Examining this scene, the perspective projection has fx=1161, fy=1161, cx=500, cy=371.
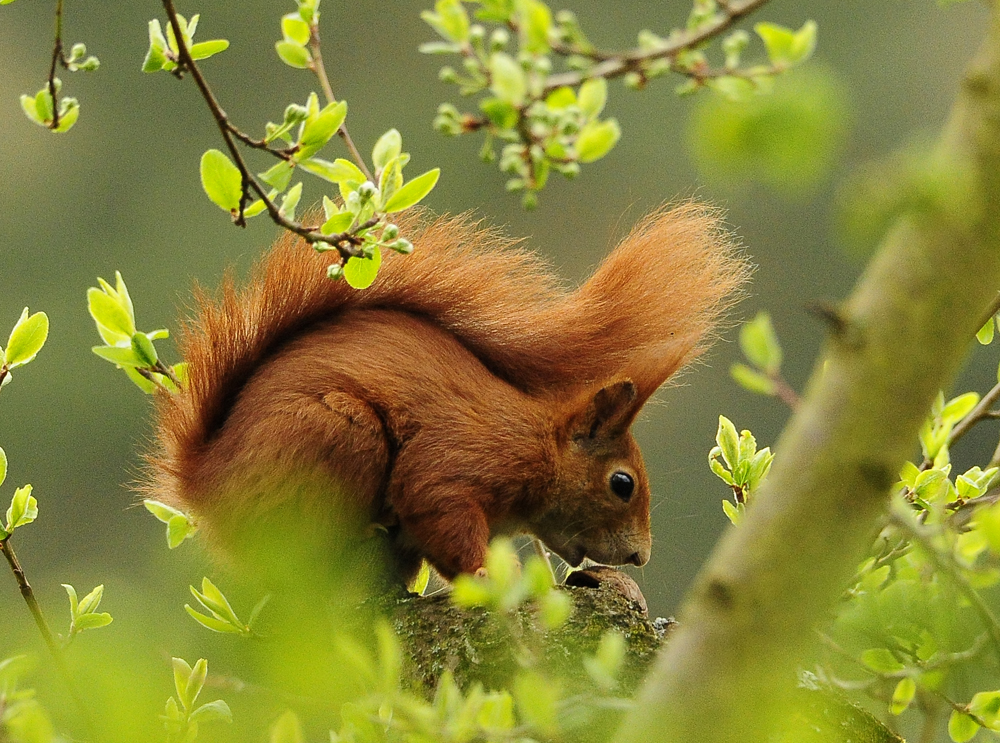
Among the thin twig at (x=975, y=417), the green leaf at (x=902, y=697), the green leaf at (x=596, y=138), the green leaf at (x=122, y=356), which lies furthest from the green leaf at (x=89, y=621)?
the thin twig at (x=975, y=417)

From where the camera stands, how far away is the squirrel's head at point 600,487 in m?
1.65

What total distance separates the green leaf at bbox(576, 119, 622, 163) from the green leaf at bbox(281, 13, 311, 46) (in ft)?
1.81

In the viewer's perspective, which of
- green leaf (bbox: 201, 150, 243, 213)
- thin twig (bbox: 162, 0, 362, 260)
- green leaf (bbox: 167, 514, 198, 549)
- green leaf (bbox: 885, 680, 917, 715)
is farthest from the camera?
green leaf (bbox: 167, 514, 198, 549)

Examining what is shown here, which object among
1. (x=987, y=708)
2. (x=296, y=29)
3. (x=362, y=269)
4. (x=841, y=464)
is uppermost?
(x=296, y=29)

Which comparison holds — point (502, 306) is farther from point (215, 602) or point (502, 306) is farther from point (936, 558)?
point (936, 558)

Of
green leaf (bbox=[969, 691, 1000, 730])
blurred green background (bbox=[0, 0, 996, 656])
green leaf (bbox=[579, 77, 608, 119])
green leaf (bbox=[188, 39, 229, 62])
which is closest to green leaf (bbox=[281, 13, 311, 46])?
green leaf (bbox=[188, 39, 229, 62])

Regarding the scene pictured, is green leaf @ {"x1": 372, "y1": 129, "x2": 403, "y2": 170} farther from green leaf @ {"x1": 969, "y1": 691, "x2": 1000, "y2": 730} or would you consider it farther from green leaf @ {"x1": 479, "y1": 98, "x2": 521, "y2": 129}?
green leaf @ {"x1": 969, "y1": 691, "x2": 1000, "y2": 730}

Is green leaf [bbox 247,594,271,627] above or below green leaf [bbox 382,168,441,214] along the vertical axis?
below

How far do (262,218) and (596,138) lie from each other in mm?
7948

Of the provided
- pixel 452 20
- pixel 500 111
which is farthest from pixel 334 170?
pixel 500 111

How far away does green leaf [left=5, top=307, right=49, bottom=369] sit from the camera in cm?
129

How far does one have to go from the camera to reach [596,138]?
836 millimetres

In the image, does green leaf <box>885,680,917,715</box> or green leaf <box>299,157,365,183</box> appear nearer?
green leaf <box>299,157,365,183</box>

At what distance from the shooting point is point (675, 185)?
28.3 feet
